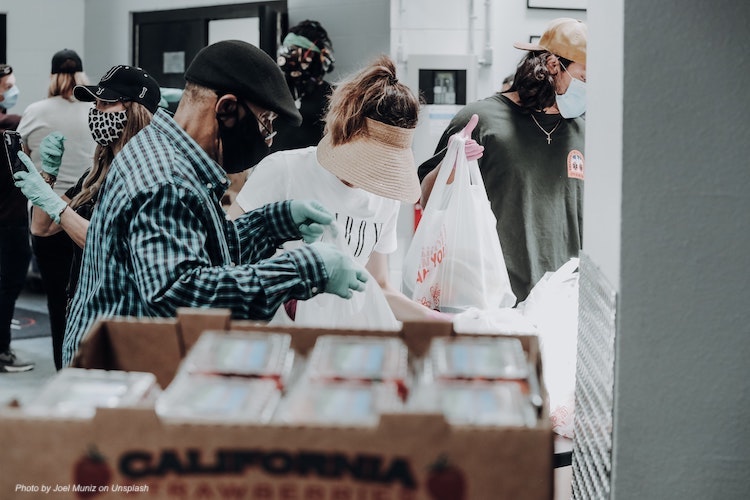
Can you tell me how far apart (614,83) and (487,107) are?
6.32ft

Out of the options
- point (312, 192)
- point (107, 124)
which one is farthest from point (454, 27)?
point (312, 192)

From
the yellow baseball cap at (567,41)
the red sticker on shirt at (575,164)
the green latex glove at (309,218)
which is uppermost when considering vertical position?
the yellow baseball cap at (567,41)

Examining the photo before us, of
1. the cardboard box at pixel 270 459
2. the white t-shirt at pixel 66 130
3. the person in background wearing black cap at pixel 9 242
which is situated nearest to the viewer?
the cardboard box at pixel 270 459

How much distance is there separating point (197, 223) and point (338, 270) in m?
0.24

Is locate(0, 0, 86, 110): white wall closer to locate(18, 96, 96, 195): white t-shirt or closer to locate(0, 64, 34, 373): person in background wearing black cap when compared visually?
locate(0, 64, 34, 373): person in background wearing black cap

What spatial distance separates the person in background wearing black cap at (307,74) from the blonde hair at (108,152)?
5.68ft

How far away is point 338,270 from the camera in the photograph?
1.43 m

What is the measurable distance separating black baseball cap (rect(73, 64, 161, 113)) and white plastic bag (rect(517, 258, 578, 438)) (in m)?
1.54

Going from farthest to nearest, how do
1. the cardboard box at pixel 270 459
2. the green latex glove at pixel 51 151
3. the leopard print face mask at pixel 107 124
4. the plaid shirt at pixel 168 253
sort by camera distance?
the green latex glove at pixel 51 151 → the leopard print face mask at pixel 107 124 → the plaid shirt at pixel 168 253 → the cardboard box at pixel 270 459

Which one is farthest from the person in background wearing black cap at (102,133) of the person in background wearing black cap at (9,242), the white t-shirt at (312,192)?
the person in background wearing black cap at (9,242)

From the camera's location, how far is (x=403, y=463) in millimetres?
781

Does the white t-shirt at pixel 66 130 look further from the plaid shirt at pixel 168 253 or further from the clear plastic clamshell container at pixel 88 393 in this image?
the clear plastic clamshell container at pixel 88 393

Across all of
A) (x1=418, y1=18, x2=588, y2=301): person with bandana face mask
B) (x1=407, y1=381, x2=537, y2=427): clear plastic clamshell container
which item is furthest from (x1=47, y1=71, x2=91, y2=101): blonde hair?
(x1=407, y1=381, x2=537, y2=427): clear plastic clamshell container

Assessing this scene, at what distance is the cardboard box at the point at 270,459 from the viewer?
0.77 meters
